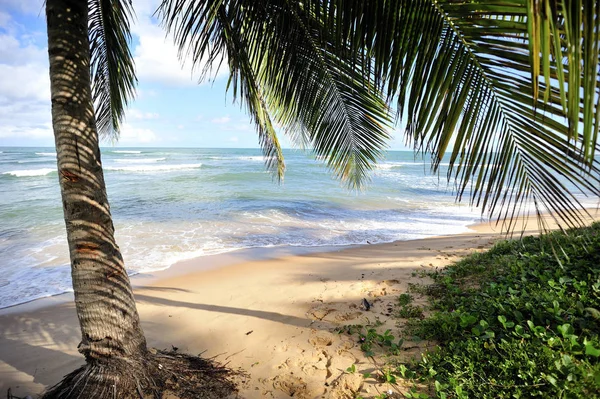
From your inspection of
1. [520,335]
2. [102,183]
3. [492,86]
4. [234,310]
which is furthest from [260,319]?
[492,86]

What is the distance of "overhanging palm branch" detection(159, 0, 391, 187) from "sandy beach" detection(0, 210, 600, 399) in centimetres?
168

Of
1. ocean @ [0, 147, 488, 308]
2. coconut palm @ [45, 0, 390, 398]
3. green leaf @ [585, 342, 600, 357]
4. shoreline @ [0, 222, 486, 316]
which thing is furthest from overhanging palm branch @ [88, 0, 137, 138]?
green leaf @ [585, 342, 600, 357]

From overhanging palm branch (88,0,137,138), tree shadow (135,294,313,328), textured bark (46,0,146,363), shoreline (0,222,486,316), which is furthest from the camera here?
shoreline (0,222,486,316)

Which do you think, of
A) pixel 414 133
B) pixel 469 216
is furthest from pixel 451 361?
pixel 469 216

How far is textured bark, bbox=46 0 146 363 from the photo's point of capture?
2.07m

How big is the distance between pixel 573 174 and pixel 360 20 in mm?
1008

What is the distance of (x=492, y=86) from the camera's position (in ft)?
3.93

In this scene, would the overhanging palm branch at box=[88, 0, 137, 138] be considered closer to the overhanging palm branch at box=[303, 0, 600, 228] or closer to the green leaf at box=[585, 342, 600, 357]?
the overhanging palm branch at box=[303, 0, 600, 228]

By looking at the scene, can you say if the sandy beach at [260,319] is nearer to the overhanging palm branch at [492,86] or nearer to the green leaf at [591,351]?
the green leaf at [591,351]

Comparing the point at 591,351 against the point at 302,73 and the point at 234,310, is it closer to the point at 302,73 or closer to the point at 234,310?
the point at 302,73

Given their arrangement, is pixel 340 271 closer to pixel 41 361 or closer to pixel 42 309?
pixel 41 361

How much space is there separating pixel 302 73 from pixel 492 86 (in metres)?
1.50

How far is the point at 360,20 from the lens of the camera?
4.65ft

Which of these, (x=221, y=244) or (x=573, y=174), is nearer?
(x=573, y=174)
